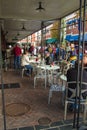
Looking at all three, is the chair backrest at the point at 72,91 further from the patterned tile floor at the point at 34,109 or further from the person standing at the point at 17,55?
the person standing at the point at 17,55

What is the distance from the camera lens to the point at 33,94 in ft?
15.5

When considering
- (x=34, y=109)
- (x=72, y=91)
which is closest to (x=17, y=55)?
(x=34, y=109)

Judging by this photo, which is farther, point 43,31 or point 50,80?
point 43,31

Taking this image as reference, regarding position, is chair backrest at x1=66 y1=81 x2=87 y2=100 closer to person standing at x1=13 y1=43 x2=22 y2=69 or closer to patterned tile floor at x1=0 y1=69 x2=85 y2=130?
patterned tile floor at x1=0 y1=69 x2=85 y2=130

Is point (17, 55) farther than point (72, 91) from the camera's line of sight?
Yes

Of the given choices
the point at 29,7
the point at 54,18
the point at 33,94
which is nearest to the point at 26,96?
the point at 33,94

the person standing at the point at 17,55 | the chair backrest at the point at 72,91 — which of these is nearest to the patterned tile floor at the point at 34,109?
the chair backrest at the point at 72,91

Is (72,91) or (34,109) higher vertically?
(72,91)

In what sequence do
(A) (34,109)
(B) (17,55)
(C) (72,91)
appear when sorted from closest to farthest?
1. (C) (72,91)
2. (A) (34,109)
3. (B) (17,55)

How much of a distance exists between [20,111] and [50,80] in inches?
100

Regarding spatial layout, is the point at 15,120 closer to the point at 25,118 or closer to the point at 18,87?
the point at 25,118

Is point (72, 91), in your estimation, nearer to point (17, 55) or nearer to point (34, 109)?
point (34, 109)

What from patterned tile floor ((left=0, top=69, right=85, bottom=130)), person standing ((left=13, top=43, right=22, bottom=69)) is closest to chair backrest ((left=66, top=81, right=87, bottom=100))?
patterned tile floor ((left=0, top=69, right=85, bottom=130))

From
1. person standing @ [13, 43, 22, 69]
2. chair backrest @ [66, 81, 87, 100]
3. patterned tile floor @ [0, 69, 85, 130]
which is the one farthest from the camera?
person standing @ [13, 43, 22, 69]
